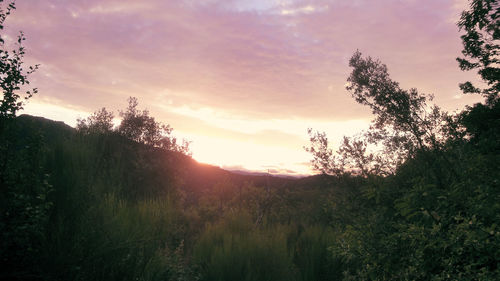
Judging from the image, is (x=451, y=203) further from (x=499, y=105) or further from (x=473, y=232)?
(x=499, y=105)

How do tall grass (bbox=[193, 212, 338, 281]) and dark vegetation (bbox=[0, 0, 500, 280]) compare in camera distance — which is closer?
dark vegetation (bbox=[0, 0, 500, 280])

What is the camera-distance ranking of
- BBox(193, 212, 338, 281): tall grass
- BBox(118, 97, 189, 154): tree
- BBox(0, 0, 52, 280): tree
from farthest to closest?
BBox(118, 97, 189, 154): tree
BBox(193, 212, 338, 281): tall grass
BBox(0, 0, 52, 280): tree

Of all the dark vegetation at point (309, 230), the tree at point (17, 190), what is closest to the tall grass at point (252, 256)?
the dark vegetation at point (309, 230)

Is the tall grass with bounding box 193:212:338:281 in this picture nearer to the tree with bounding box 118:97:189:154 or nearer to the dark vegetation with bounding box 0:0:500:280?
the dark vegetation with bounding box 0:0:500:280

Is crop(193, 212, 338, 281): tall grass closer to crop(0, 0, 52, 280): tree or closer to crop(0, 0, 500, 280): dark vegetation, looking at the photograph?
crop(0, 0, 500, 280): dark vegetation

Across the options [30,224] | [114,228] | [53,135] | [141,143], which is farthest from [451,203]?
[141,143]

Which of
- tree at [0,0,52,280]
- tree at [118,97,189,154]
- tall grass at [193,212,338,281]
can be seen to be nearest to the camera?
tree at [0,0,52,280]

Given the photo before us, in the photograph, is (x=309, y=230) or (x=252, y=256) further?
(x=309, y=230)

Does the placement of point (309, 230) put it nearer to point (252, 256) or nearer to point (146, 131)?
point (252, 256)

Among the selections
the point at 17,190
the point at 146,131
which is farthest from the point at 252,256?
the point at 146,131

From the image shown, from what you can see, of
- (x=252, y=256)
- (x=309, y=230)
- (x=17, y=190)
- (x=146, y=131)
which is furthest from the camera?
(x=146, y=131)

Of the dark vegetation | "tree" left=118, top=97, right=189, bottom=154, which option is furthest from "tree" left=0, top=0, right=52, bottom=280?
"tree" left=118, top=97, right=189, bottom=154

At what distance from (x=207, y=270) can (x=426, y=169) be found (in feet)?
19.3

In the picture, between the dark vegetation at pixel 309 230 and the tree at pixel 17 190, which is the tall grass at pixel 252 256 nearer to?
the dark vegetation at pixel 309 230
